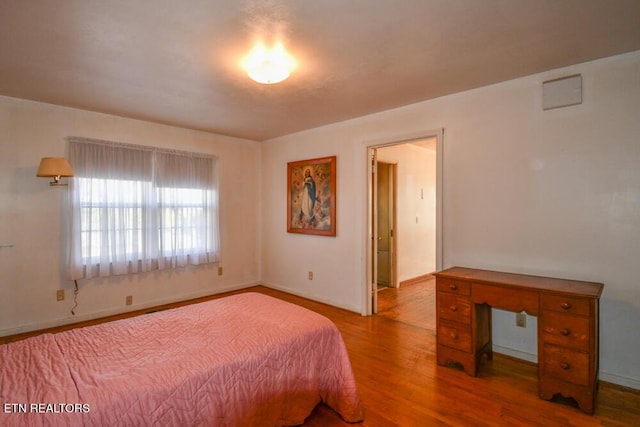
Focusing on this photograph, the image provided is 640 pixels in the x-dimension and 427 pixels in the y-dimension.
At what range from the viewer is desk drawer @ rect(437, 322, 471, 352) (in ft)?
8.55

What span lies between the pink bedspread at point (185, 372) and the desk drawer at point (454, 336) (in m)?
1.10

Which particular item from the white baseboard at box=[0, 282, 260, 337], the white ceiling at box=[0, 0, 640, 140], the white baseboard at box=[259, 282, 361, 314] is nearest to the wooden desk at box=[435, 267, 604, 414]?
the white baseboard at box=[259, 282, 361, 314]

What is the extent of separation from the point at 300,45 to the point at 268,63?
305 mm

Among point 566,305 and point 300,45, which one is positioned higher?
point 300,45

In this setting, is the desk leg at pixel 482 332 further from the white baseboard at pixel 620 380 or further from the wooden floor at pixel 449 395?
the white baseboard at pixel 620 380

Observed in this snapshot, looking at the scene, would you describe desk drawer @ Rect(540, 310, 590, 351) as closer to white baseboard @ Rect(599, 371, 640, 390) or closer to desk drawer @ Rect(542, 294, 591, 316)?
desk drawer @ Rect(542, 294, 591, 316)

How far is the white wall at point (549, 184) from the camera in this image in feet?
7.75

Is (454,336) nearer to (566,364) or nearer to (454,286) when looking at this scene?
(454,286)

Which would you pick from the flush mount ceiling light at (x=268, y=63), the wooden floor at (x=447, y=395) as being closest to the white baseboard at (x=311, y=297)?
the wooden floor at (x=447, y=395)

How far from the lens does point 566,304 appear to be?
7.11 feet

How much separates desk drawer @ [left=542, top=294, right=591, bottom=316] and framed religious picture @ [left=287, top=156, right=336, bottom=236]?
8.41ft

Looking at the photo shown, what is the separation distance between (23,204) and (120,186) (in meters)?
0.92

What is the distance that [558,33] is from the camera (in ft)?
6.89

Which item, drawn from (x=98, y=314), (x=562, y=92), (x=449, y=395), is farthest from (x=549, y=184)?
(x=98, y=314)
